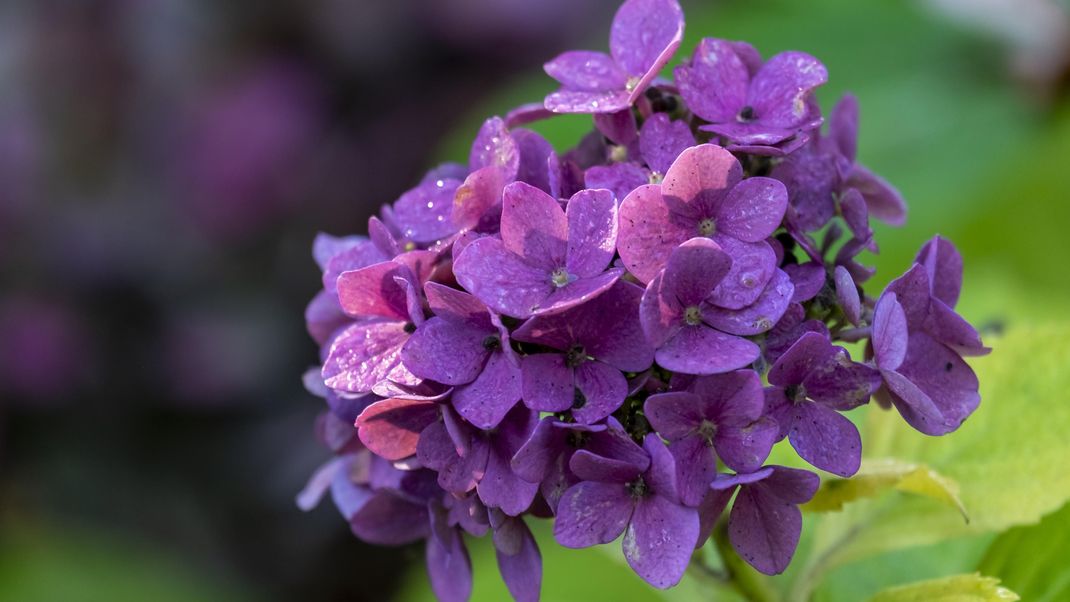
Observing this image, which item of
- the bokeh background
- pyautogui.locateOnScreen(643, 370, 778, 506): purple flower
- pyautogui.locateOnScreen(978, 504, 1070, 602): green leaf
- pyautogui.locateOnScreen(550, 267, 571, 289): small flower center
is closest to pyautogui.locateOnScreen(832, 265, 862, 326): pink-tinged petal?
pyautogui.locateOnScreen(643, 370, 778, 506): purple flower

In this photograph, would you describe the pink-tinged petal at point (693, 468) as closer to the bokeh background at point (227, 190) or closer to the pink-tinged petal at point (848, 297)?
the pink-tinged petal at point (848, 297)

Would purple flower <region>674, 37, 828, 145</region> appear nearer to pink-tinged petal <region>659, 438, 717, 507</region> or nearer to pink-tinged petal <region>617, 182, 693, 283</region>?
pink-tinged petal <region>617, 182, 693, 283</region>

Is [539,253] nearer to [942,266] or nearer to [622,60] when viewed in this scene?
[622,60]

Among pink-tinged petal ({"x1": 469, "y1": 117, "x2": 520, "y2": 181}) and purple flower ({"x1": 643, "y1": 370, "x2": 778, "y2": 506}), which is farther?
pink-tinged petal ({"x1": 469, "y1": 117, "x2": 520, "y2": 181})

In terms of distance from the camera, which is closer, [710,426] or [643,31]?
[710,426]

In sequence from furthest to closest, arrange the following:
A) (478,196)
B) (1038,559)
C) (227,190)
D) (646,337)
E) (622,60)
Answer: (227,190), (1038,559), (622,60), (478,196), (646,337)

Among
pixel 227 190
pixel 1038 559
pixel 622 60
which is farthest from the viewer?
pixel 227 190

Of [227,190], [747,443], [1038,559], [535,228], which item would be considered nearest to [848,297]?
[747,443]
